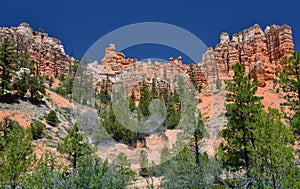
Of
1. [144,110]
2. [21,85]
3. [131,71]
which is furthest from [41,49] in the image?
[144,110]

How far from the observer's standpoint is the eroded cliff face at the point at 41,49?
62766 millimetres

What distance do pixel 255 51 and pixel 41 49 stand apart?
45514 millimetres

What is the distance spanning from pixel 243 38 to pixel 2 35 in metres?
50.1

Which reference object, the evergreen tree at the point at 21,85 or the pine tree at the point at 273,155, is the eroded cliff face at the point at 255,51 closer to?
the evergreen tree at the point at 21,85

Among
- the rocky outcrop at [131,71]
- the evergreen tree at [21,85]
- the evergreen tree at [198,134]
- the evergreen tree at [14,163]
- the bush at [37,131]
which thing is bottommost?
the evergreen tree at [14,163]

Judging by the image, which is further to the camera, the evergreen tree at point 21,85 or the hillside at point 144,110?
the evergreen tree at point 21,85

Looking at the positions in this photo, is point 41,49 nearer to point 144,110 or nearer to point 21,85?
point 21,85

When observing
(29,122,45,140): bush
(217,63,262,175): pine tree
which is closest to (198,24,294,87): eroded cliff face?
(29,122,45,140): bush

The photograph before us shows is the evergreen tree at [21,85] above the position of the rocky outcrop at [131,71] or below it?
below

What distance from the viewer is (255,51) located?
58156 millimetres

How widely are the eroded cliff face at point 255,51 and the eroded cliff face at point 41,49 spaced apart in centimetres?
3207

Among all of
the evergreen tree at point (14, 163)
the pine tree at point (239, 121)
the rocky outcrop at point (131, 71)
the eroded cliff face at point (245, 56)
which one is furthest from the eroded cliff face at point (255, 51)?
the evergreen tree at point (14, 163)

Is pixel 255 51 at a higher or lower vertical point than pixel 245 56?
higher

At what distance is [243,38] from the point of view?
63.3 metres
